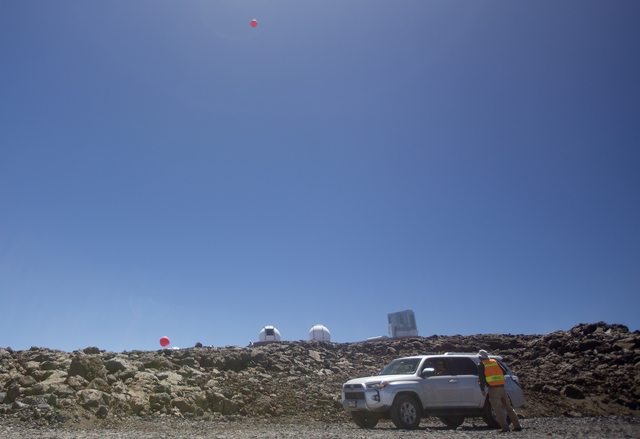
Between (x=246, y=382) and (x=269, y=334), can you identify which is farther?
(x=269, y=334)

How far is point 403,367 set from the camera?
1195cm

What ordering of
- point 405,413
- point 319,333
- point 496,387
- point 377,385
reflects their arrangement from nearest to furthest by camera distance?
point 496,387
point 405,413
point 377,385
point 319,333

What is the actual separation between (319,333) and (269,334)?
5.16 m

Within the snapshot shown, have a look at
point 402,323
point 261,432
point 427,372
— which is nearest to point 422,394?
point 427,372

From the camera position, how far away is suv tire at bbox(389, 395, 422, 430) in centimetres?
1068

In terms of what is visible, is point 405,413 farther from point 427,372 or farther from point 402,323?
point 402,323

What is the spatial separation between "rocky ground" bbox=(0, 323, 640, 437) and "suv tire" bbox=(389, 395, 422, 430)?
4575 millimetres

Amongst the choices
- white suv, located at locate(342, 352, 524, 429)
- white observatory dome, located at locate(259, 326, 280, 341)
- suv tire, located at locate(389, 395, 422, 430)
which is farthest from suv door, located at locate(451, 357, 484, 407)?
white observatory dome, located at locate(259, 326, 280, 341)

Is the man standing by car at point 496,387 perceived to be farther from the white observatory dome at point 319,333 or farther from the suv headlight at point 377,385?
the white observatory dome at point 319,333

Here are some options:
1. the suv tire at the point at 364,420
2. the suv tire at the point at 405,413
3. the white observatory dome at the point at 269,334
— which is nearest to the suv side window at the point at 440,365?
the suv tire at the point at 405,413

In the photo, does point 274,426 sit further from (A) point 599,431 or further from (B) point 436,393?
(A) point 599,431

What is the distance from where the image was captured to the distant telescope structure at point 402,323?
49938mm

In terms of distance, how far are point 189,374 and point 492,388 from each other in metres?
12.0

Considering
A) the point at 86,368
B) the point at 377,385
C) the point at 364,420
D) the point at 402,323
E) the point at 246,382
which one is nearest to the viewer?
the point at 377,385
